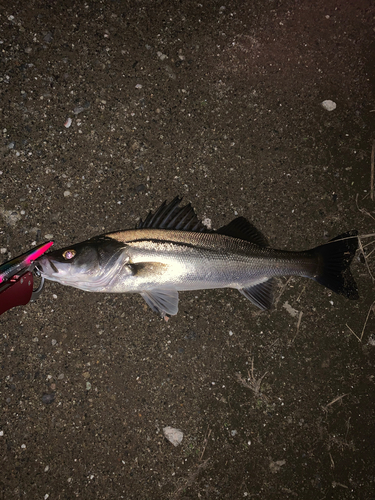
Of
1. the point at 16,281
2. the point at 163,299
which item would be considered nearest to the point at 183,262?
the point at 163,299

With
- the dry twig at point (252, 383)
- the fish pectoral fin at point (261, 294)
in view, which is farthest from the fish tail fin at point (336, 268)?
the dry twig at point (252, 383)

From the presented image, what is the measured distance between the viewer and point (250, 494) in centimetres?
310

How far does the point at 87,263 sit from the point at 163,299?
0.81 m

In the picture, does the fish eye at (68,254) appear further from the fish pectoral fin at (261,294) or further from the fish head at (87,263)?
the fish pectoral fin at (261,294)

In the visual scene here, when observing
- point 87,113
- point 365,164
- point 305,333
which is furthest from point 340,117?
point 87,113

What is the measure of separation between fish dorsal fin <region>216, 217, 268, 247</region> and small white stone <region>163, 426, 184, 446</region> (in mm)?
2161

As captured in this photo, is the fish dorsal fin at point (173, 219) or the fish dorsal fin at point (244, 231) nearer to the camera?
the fish dorsal fin at point (173, 219)

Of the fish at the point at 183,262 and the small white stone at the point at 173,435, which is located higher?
the fish at the point at 183,262

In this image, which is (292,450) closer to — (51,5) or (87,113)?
(87,113)

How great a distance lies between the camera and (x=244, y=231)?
3.03m

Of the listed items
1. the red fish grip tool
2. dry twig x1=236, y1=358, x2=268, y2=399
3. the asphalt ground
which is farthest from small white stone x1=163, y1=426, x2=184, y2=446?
the red fish grip tool

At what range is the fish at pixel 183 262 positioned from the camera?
2691 millimetres

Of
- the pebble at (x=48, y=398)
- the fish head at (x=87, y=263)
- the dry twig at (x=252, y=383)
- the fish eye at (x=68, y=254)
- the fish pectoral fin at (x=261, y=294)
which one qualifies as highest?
the fish eye at (x=68, y=254)

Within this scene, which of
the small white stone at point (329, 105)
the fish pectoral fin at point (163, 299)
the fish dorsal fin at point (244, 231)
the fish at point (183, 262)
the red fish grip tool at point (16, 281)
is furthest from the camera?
the small white stone at point (329, 105)
